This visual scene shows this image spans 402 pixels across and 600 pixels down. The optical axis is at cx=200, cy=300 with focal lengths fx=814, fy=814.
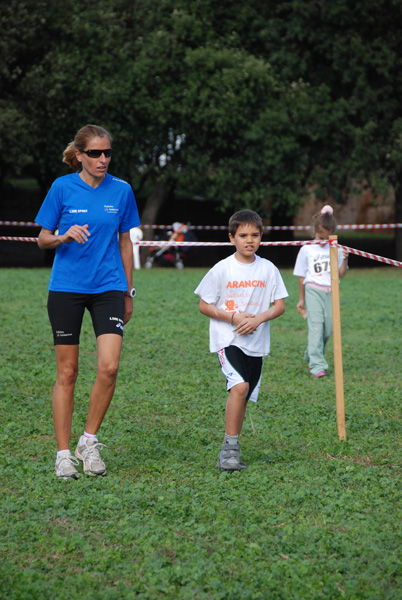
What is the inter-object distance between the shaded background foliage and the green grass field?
58.4 feet

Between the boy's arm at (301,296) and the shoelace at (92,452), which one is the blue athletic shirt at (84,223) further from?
the boy's arm at (301,296)

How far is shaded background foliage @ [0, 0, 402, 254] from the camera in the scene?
2550 cm

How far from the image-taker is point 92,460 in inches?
199

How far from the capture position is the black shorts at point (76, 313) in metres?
5.03

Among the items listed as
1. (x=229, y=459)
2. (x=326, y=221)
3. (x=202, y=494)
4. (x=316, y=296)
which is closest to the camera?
(x=202, y=494)

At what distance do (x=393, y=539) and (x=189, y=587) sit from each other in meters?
1.14

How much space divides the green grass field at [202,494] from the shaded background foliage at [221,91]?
17.8m

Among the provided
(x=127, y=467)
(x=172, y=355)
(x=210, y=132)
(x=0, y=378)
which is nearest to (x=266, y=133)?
(x=210, y=132)

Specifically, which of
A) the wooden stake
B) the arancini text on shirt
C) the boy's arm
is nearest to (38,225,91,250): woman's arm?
the arancini text on shirt

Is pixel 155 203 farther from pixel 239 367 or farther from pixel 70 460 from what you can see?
pixel 70 460

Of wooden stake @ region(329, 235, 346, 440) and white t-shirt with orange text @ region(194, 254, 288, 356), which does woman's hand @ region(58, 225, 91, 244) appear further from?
wooden stake @ region(329, 235, 346, 440)

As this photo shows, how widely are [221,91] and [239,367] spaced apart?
21273 millimetres

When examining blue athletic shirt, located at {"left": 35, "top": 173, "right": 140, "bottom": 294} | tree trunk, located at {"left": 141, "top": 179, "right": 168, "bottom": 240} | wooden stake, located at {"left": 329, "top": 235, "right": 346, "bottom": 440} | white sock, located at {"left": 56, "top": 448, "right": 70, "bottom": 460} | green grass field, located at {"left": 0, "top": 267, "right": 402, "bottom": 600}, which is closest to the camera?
green grass field, located at {"left": 0, "top": 267, "right": 402, "bottom": 600}

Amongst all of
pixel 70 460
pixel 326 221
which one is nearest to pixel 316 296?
pixel 326 221
